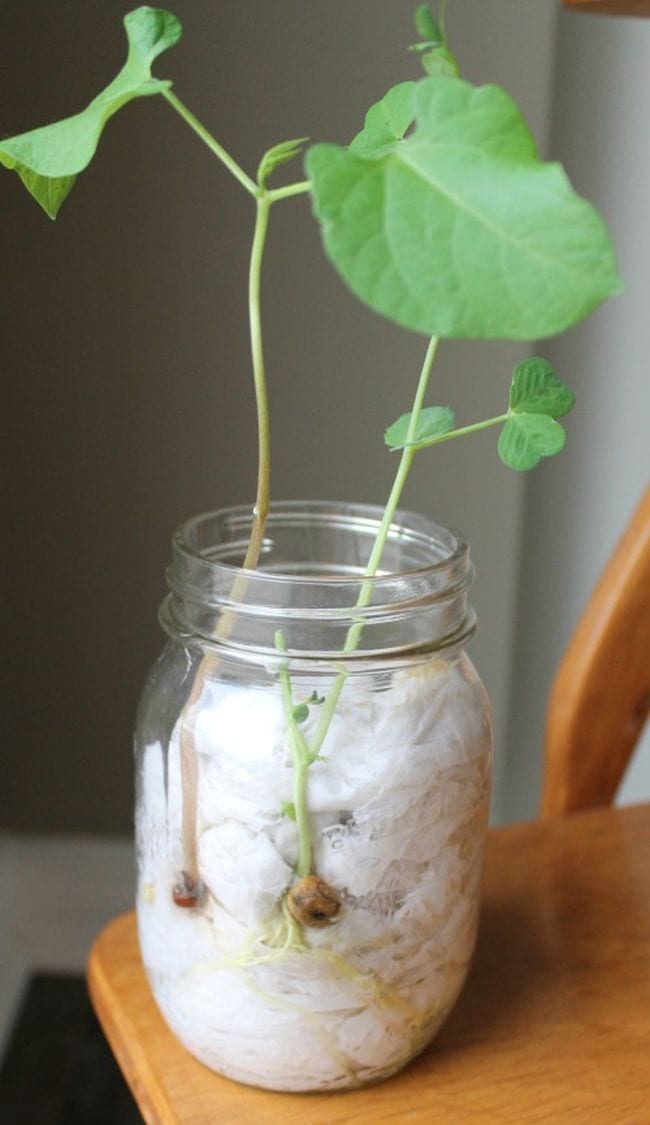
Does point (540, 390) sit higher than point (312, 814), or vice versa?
point (540, 390)

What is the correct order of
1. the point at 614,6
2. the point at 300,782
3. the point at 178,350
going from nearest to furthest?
1. the point at 300,782
2. the point at 614,6
3. the point at 178,350

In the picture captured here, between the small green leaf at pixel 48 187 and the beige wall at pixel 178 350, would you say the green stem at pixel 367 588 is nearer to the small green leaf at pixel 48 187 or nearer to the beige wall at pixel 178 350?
the small green leaf at pixel 48 187

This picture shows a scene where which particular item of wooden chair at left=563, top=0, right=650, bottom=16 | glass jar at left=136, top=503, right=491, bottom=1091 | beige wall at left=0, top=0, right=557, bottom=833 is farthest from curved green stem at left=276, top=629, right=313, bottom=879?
beige wall at left=0, top=0, right=557, bottom=833

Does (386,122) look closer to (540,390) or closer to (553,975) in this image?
(540,390)

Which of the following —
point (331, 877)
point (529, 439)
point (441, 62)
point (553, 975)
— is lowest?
point (553, 975)

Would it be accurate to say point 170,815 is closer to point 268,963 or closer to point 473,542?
point 268,963

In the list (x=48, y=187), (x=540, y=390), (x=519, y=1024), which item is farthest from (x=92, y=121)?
(x=519, y=1024)
